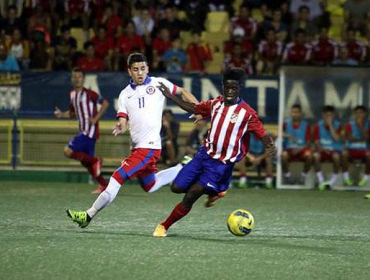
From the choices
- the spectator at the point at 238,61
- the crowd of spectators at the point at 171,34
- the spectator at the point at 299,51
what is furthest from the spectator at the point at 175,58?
the spectator at the point at 299,51

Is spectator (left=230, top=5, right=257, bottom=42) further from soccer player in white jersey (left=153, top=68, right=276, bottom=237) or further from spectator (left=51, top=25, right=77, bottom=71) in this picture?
soccer player in white jersey (left=153, top=68, right=276, bottom=237)

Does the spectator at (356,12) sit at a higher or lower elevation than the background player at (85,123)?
higher

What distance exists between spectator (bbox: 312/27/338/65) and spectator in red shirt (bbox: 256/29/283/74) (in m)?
0.70

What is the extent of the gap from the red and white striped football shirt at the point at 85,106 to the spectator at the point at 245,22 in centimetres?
544

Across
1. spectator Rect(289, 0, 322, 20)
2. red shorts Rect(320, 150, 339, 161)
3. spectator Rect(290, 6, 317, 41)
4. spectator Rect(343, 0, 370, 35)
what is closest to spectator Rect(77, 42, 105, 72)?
spectator Rect(290, 6, 317, 41)

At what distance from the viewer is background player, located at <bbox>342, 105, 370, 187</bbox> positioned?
1789 cm

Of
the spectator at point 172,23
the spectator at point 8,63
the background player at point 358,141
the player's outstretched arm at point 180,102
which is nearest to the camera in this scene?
the player's outstretched arm at point 180,102

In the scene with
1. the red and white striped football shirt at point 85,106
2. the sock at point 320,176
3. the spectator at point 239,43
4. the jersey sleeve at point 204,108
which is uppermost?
the spectator at point 239,43

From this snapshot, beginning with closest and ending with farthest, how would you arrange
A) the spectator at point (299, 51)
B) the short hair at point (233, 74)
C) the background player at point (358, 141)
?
the short hair at point (233, 74), the background player at point (358, 141), the spectator at point (299, 51)

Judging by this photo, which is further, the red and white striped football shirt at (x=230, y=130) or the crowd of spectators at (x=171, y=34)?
the crowd of spectators at (x=171, y=34)

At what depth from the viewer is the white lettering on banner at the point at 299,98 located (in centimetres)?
1817

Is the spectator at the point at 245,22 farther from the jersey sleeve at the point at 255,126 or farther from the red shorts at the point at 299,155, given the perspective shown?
the jersey sleeve at the point at 255,126

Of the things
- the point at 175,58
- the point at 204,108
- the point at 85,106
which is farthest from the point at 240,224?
the point at 175,58

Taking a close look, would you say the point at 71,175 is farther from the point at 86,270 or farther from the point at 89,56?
the point at 86,270
